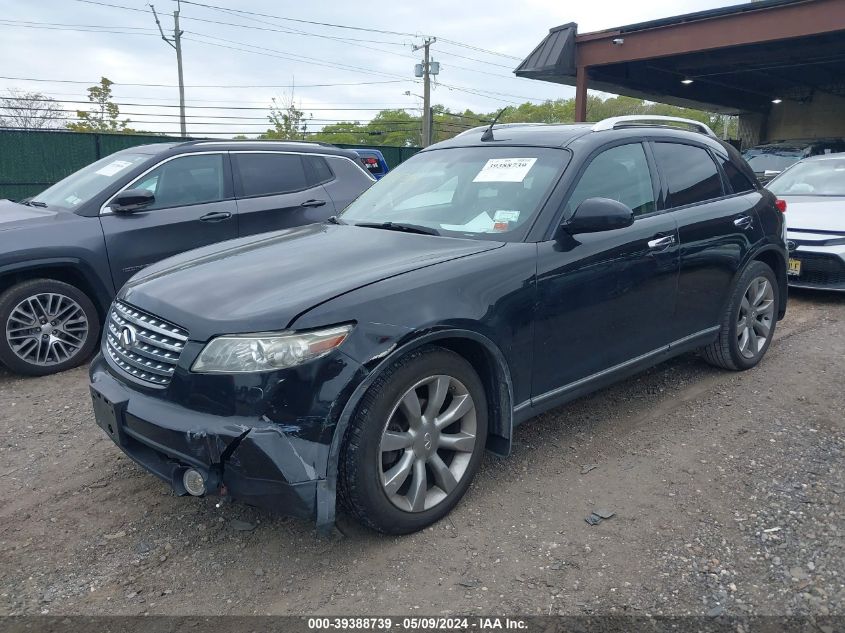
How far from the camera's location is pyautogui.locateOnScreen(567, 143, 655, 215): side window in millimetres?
3619

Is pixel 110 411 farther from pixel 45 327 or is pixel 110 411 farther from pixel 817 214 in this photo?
pixel 817 214

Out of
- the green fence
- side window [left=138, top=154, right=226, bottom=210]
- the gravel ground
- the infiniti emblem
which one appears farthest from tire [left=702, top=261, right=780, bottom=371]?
the green fence

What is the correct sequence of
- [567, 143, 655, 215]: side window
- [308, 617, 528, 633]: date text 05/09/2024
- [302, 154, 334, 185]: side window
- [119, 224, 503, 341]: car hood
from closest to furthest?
[308, 617, 528, 633]: date text 05/09/2024, [119, 224, 503, 341]: car hood, [567, 143, 655, 215]: side window, [302, 154, 334, 185]: side window

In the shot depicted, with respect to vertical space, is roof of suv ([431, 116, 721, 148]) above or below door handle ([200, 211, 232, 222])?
above

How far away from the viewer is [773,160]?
43.9 ft

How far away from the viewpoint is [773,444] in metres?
3.76

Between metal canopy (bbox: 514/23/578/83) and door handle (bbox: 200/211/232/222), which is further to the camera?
metal canopy (bbox: 514/23/578/83)

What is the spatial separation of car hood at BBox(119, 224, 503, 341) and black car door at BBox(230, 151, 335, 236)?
2.42 metres

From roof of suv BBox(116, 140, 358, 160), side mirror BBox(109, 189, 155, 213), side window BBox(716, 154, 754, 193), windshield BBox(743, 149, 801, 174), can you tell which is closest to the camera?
side window BBox(716, 154, 754, 193)

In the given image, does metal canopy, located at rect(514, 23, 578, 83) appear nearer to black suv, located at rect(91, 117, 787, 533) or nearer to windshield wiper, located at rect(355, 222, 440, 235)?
black suv, located at rect(91, 117, 787, 533)

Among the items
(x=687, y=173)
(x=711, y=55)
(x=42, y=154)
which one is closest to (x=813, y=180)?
(x=687, y=173)

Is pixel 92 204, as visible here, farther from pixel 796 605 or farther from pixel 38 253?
pixel 796 605

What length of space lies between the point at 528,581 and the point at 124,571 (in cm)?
161

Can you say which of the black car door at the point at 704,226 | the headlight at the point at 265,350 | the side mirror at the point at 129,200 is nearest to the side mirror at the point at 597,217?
the black car door at the point at 704,226
